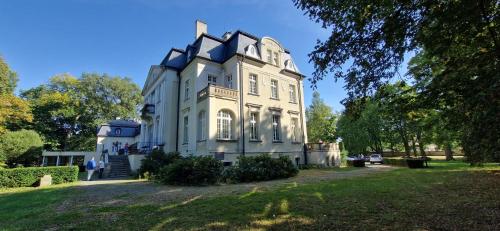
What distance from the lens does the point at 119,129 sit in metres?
41.1

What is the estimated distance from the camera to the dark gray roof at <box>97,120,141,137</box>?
3931cm

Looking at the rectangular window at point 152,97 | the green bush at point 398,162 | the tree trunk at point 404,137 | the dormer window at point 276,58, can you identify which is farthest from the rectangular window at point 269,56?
the tree trunk at point 404,137

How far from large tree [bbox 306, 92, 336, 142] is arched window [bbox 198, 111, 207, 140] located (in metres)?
27.6

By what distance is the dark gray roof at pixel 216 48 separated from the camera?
20016 mm

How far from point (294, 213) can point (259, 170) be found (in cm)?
746

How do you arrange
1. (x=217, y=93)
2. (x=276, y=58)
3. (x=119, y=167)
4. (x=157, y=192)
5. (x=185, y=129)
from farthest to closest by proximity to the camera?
1. (x=276, y=58)
2. (x=185, y=129)
3. (x=119, y=167)
4. (x=217, y=93)
5. (x=157, y=192)

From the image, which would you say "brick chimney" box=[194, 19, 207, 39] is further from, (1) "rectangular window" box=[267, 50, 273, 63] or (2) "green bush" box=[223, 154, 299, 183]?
(2) "green bush" box=[223, 154, 299, 183]

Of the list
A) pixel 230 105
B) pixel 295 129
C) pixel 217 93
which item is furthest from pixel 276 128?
pixel 217 93

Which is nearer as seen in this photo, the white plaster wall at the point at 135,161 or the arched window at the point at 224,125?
the arched window at the point at 224,125

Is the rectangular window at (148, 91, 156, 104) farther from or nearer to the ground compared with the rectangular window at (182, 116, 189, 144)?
farther from the ground

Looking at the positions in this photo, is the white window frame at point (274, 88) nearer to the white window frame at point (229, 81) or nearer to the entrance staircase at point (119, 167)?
the white window frame at point (229, 81)

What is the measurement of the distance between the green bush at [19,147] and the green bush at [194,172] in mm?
21075

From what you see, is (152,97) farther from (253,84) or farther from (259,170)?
(259,170)

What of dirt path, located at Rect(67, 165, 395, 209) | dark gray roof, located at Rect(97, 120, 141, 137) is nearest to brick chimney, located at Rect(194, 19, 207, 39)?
dirt path, located at Rect(67, 165, 395, 209)
